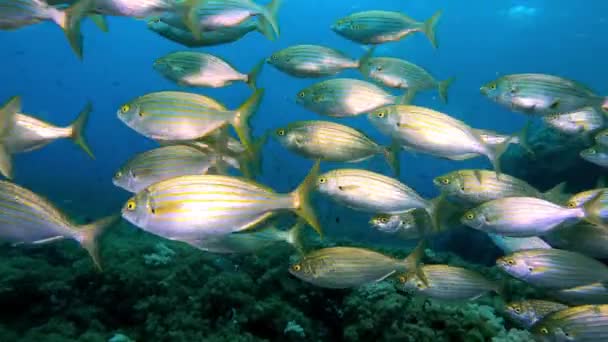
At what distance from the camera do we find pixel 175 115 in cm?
383

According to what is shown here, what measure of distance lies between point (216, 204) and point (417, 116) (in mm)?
2292

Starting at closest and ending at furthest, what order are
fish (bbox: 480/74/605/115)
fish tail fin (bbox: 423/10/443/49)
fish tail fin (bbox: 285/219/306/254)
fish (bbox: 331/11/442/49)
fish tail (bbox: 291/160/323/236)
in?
1. fish tail (bbox: 291/160/323/236)
2. fish tail fin (bbox: 285/219/306/254)
3. fish (bbox: 480/74/605/115)
4. fish (bbox: 331/11/442/49)
5. fish tail fin (bbox: 423/10/443/49)

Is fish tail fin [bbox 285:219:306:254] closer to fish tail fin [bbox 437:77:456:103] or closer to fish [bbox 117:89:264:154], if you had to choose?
fish [bbox 117:89:264:154]

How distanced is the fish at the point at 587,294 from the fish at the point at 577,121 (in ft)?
7.35

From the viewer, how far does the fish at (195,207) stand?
8.95 feet

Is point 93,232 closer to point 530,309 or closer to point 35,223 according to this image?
point 35,223

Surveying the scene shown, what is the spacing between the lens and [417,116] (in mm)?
4164

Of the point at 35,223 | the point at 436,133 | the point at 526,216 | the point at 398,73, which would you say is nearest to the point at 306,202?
the point at 436,133

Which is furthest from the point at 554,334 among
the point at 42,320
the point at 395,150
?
the point at 42,320

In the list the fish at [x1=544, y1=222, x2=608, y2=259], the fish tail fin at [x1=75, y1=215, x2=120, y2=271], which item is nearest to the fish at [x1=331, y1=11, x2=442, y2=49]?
the fish at [x1=544, y1=222, x2=608, y2=259]

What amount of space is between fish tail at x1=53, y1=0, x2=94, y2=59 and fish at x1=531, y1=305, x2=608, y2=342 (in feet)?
15.3

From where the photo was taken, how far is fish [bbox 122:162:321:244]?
2729mm

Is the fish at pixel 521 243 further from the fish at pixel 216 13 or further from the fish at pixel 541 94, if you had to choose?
the fish at pixel 216 13

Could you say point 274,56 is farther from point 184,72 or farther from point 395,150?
point 395,150
